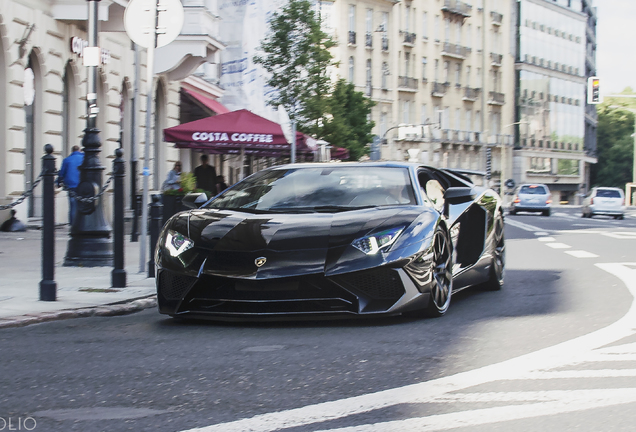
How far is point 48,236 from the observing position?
831 centimetres

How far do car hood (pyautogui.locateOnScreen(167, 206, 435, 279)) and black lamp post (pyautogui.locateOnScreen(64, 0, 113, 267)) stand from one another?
5432mm

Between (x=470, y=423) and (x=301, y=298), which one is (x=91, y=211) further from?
(x=470, y=423)

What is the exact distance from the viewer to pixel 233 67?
32.9 m

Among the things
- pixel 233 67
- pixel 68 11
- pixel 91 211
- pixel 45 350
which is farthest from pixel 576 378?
pixel 233 67

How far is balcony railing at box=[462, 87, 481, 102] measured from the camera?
293 ft

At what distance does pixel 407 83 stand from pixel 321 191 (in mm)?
73024

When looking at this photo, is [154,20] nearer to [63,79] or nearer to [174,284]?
[174,284]

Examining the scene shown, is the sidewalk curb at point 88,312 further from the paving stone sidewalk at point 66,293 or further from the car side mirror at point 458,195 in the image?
the car side mirror at point 458,195

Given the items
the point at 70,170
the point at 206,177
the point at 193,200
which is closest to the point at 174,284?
the point at 193,200

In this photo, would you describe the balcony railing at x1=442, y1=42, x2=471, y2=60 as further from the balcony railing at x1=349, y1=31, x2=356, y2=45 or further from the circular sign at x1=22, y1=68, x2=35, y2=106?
the circular sign at x1=22, y1=68, x2=35, y2=106

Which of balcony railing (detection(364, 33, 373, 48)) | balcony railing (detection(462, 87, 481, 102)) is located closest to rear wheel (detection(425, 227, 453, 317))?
balcony railing (detection(364, 33, 373, 48))

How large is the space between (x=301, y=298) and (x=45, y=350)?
163 cm

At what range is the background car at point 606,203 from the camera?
44156 mm

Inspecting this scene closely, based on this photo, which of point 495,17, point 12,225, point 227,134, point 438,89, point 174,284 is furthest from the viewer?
point 495,17
